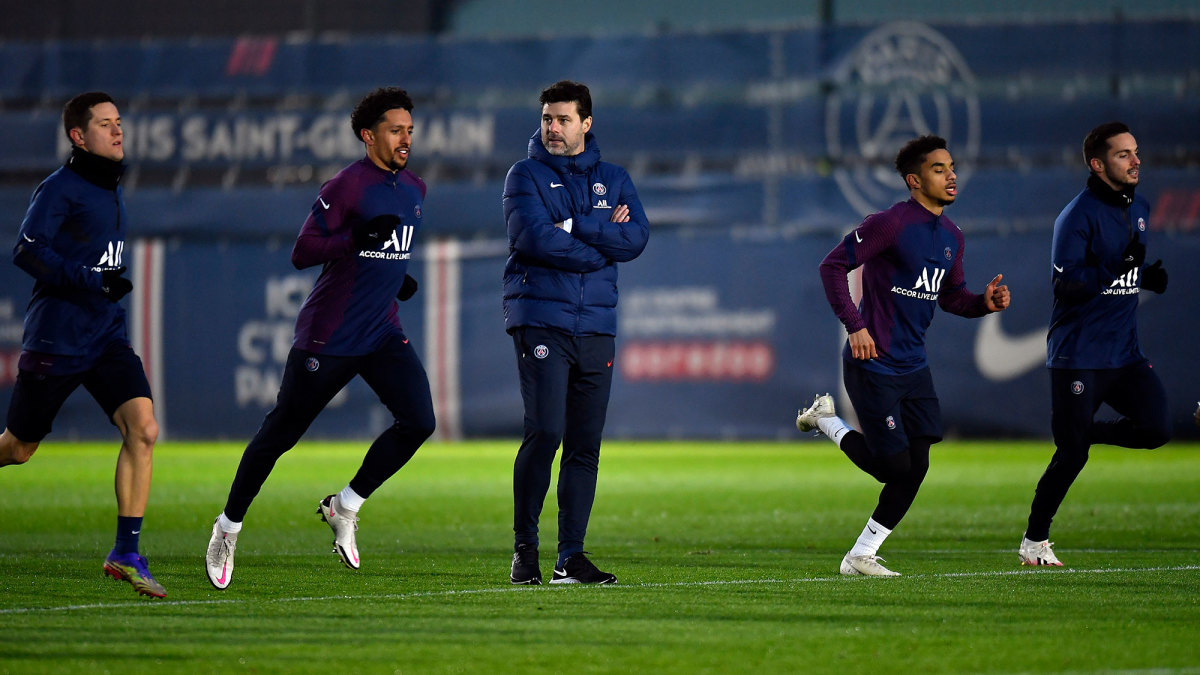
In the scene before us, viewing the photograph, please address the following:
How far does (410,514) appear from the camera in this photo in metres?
12.9

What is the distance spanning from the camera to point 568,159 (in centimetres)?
837

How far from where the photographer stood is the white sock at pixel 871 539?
8664 millimetres

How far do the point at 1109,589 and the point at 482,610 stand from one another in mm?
2747

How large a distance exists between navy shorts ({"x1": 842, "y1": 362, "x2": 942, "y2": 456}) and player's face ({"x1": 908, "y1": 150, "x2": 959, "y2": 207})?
85cm

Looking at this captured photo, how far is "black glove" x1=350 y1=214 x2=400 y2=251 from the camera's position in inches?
320

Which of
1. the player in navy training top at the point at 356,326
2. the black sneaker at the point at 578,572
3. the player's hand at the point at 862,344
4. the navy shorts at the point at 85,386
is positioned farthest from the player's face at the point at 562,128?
the navy shorts at the point at 85,386

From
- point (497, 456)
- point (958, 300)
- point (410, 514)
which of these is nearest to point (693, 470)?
point (497, 456)

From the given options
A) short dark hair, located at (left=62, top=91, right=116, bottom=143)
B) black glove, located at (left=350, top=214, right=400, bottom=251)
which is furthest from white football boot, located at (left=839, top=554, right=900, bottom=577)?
short dark hair, located at (left=62, top=91, right=116, bottom=143)

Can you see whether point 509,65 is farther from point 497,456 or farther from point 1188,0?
point 1188,0

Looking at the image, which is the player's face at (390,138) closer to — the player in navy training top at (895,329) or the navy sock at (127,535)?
→ the navy sock at (127,535)

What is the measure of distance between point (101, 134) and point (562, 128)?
6.64ft

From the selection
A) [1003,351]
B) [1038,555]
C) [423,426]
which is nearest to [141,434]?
[423,426]

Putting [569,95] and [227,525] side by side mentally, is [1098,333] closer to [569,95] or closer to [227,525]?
[569,95]

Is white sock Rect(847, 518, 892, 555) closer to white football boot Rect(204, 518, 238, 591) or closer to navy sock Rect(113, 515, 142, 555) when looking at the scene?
white football boot Rect(204, 518, 238, 591)
